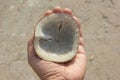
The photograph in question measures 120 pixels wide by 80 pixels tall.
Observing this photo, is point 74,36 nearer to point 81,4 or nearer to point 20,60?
point 20,60

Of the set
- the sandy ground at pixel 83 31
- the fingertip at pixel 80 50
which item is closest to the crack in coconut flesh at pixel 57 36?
the fingertip at pixel 80 50

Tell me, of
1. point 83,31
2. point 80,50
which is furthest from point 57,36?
point 83,31

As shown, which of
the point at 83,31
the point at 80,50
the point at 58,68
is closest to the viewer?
the point at 58,68

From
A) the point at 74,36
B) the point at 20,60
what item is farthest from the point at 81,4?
the point at 74,36

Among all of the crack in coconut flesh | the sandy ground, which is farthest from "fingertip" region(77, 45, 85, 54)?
the sandy ground

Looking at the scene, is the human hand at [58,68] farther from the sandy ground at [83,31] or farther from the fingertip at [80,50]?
the sandy ground at [83,31]

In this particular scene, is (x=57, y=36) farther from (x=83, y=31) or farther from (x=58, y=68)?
(x=83, y=31)
